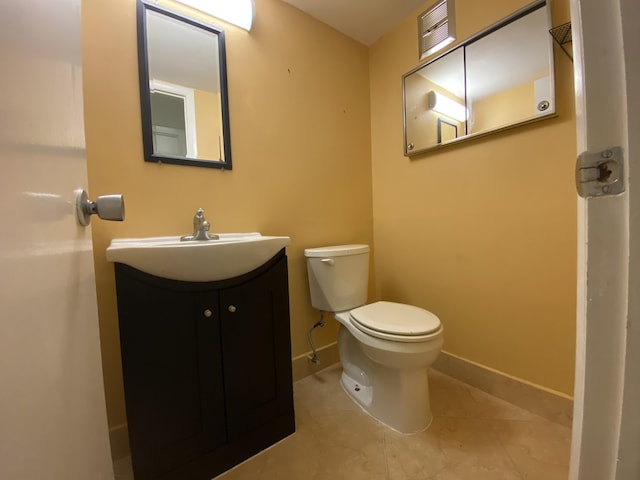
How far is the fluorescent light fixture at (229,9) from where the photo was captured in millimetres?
1127

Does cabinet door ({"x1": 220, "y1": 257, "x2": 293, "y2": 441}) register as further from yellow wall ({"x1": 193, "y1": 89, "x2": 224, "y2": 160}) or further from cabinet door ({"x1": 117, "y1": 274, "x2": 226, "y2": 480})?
yellow wall ({"x1": 193, "y1": 89, "x2": 224, "y2": 160})

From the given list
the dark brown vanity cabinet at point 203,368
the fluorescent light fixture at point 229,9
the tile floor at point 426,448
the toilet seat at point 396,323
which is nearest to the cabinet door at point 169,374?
the dark brown vanity cabinet at point 203,368

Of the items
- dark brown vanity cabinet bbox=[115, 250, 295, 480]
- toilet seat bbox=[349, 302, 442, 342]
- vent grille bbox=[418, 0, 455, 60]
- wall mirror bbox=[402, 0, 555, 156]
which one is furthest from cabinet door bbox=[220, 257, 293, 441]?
vent grille bbox=[418, 0, 455, 60]

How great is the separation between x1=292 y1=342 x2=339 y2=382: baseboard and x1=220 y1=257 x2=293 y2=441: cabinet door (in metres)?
0.38

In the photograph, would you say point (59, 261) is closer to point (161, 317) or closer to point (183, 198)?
point (161, 317)

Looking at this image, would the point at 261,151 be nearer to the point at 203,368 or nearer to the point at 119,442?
the point at 203,368

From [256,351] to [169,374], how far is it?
281 millimetres

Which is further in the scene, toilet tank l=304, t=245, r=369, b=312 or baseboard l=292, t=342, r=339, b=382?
baseboard l=292, t=342, r=339, b=382

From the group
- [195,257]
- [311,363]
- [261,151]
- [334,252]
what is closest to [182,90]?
[261,151]

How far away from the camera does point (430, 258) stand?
1.49 meters

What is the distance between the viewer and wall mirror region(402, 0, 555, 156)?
1056 millimetres

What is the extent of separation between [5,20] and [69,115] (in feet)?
0.78

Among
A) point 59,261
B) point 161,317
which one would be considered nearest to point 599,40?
point 59,261

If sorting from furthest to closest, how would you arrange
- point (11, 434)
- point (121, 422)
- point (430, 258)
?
point (430, 258), point (121, 422), point (11, 434)
